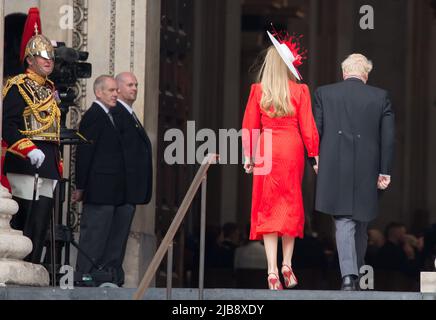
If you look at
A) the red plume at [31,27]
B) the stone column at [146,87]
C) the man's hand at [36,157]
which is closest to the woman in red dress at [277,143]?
the man's hand at [36,157]

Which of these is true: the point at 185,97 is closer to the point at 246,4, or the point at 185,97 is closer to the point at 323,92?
the point at 323,92

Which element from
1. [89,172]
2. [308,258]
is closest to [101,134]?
[89,172]

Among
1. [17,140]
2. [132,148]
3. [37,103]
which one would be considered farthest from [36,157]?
[132,148]

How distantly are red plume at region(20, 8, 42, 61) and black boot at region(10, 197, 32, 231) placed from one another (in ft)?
4.12

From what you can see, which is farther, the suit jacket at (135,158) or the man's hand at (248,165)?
the suit jacket at (135,158)

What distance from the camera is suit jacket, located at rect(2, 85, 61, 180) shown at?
21.3 metres

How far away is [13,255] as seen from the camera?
2080cm

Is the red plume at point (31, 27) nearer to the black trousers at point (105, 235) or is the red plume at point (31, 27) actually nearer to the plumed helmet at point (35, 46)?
the plumed helmet at point (35, 46)

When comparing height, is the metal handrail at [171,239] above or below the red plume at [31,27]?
below

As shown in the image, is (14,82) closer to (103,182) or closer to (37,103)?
(37,103)

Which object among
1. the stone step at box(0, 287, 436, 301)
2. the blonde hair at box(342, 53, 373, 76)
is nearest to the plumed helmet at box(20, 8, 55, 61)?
the blonde hair at box(342, 53, 373, 76)

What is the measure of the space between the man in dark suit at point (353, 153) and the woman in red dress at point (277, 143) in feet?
0.54

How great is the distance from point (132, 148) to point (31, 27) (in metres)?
1.32

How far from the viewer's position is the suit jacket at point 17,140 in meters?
21.3
